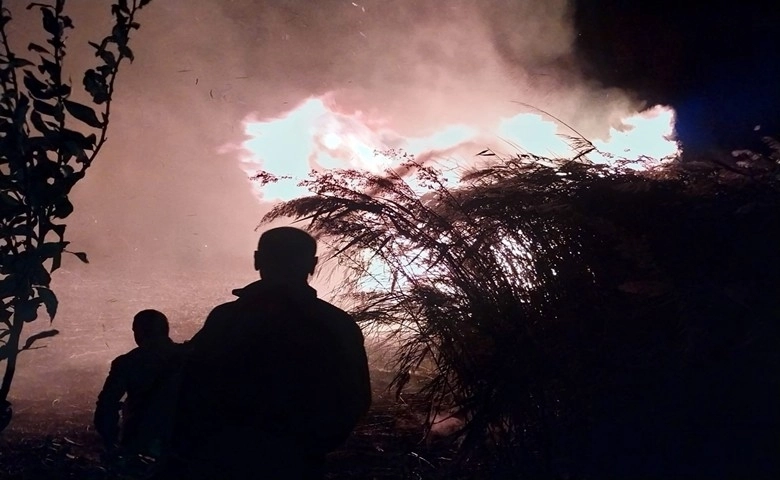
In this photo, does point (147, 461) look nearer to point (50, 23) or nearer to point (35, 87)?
point (35, 87)

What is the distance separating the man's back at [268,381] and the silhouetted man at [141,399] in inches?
37.3

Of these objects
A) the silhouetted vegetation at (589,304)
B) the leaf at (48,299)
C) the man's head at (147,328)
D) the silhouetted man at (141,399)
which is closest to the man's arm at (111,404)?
the silhouetted man at (141,399)

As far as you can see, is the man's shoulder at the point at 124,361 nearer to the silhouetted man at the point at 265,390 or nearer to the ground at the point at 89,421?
the ground at the point at 89,421

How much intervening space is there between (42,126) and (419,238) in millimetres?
1845

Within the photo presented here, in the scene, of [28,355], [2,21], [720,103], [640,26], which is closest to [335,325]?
[2,21]

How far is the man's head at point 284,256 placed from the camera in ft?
6.75

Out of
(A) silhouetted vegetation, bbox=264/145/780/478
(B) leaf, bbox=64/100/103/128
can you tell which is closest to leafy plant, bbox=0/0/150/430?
(B) leaf, bbox=64/100/103/128

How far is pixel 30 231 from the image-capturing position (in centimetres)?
270

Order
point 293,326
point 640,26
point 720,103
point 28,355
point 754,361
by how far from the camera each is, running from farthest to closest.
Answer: point 28,355
point 640,26
point 720,103
point 754,361
point 293,326

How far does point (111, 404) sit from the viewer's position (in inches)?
114

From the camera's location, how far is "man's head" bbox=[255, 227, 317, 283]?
2059 mm

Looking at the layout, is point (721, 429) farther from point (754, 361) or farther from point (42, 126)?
point (42, 126)

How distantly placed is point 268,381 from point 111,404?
1.32 metres

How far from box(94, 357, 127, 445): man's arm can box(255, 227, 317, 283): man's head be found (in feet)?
3.90
